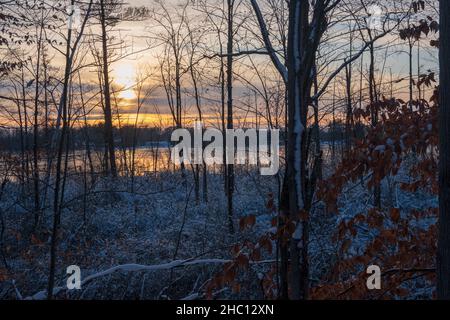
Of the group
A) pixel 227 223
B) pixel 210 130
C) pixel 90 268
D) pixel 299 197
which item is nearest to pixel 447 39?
pixel 299 197

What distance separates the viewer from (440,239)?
262 cm

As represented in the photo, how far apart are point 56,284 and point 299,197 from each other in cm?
568

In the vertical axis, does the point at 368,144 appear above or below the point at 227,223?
above

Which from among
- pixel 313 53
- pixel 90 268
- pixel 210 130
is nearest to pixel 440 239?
pixel 313 53

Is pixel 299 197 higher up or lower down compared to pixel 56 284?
higher up

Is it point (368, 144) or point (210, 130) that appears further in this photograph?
point (210, 130)

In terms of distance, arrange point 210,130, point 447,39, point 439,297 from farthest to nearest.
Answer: point 210,130 < point 439,297 < point 447,39

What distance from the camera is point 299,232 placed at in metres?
3.47

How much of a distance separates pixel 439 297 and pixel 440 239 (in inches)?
14.6
